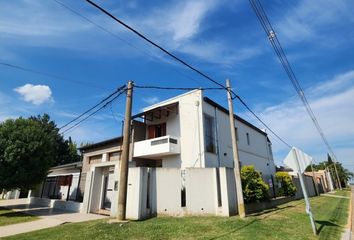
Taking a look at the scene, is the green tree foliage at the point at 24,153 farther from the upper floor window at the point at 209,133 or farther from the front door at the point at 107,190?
the upper floor window at the point at 209,133

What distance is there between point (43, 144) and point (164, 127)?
911cm

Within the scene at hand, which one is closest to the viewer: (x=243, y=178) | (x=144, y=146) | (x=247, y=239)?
(x=247, y=239)

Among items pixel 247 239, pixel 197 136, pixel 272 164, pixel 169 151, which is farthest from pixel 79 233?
pixel 272 164

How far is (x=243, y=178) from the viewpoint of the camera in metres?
13.5

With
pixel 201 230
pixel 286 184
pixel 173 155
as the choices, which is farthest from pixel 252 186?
pixel 286 184

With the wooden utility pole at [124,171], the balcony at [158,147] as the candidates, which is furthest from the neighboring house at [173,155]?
the wooden utility pole at [124,171]

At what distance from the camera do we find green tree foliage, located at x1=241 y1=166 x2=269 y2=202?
513 inches

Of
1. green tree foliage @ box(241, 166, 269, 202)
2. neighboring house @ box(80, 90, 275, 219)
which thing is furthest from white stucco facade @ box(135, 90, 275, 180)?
green tree foliage @ box(241, 166, 269, 202)

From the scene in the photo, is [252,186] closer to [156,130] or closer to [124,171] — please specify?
[124,171]

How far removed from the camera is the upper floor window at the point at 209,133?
697 inches

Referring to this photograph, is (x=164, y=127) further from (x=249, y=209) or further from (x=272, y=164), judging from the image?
(x=272, y=164)

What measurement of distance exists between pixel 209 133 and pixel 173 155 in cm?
329

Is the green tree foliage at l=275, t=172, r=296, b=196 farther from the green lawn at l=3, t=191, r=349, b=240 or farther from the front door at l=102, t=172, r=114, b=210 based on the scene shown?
the front door at l=102, t=172, r=114, b=210

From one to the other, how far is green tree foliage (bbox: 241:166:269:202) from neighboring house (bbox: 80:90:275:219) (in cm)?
122
